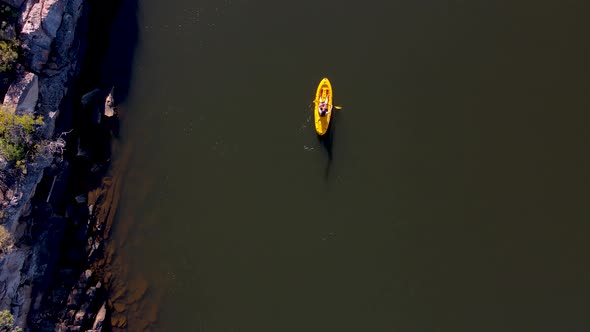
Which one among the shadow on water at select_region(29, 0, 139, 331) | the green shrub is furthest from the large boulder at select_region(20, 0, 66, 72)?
the green shrub

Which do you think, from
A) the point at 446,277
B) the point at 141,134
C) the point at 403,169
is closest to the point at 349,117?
the point at 403,169

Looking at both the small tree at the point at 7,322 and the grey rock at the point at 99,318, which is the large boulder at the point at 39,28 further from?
the grey rock at the point at 99,318

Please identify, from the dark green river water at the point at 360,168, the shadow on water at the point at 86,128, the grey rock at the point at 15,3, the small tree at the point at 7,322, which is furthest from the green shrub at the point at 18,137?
the small tree at the point at 7,322

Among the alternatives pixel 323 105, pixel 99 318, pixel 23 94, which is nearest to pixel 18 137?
pixel 23 94

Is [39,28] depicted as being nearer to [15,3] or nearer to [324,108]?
[15,3]

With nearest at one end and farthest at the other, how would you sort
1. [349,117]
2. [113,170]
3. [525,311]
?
[525,311] < [349,117] < [113,170]

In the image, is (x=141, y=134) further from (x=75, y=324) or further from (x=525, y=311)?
(x=525, y=311)
